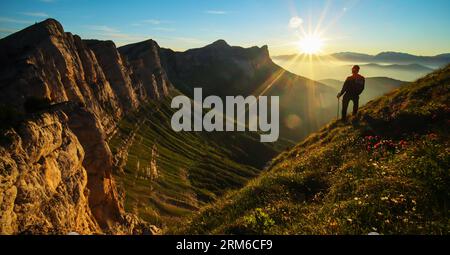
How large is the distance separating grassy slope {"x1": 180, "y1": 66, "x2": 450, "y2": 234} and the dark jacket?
4.93m

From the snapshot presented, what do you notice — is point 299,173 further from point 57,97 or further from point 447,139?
point 57,97

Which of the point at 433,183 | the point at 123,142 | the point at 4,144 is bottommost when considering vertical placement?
the point at 123,142

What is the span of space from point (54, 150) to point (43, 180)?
8.07m

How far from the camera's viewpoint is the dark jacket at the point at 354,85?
29625 millimetres

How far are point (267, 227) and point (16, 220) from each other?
2560 centimetres

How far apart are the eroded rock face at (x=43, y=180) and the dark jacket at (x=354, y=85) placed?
24.0 meters

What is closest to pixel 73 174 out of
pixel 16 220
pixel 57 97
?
pixel 16 220

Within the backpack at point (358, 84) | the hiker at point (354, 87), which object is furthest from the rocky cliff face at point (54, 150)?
the backpack at point (358, 84)

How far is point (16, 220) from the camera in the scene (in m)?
29.3

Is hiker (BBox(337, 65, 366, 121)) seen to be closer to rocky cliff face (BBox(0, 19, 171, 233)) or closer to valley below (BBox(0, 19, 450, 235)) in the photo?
valley below (BBox(0, 19, 450, 235))

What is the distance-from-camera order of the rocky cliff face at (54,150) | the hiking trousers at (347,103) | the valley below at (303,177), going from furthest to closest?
the rocky cliff face at (54,150)
the hiking trousers at (347,103)
the valley below at (303,177)

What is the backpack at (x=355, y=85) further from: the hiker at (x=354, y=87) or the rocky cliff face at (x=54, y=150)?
the rocky cliff face at (x=54, y=150)

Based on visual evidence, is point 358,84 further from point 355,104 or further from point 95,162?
point 95,162
